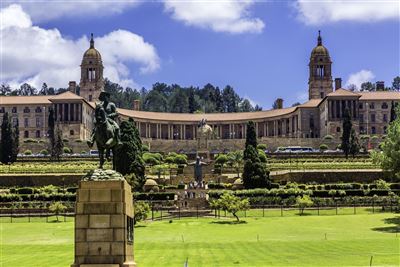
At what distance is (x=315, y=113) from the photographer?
136m

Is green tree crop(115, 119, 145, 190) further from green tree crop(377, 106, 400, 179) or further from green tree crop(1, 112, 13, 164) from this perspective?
green tree crop(1, 112, 13, 164)

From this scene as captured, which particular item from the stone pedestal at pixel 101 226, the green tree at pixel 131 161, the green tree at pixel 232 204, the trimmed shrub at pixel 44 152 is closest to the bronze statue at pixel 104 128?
the stone pedestal at pixel 101 226

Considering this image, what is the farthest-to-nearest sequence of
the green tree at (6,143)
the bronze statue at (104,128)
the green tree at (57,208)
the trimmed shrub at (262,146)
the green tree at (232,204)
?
the trimmed shrub at (262,146) < the green tree at (6,143) < the green tree at (57,208) < the green tree at (232,204) < the bronze statue at (104,128)

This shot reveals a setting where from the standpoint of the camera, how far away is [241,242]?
35594 millimetres

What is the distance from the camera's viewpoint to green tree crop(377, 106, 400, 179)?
156 ft

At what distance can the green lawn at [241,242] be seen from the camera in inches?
1076

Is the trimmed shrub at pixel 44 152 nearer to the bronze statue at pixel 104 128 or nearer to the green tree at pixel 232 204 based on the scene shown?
the green tree at pixel 232 204

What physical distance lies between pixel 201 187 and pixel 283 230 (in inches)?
1015

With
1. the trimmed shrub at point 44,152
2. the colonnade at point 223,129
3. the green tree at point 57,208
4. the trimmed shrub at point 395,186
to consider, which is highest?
the colonnade at point 223,129

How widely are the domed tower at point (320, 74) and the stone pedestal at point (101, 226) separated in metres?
138

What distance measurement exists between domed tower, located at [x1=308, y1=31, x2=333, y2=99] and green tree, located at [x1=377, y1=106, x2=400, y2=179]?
345 feet

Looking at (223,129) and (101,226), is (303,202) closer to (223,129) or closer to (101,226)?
(101,226)

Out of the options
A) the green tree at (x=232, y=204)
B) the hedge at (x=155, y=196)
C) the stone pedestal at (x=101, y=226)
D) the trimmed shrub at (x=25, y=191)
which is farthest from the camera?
the trimmed shrub at (x=25, y=191)

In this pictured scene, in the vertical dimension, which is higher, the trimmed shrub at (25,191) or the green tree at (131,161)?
the green tree at (131,161)
